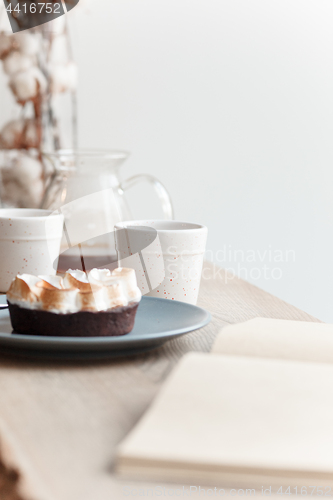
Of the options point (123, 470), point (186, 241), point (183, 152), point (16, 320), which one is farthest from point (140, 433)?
point (183, 152)

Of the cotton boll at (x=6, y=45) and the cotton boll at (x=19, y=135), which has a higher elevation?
the cotton boll at (x=6, y=45)

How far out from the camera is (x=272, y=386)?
338 millimetres

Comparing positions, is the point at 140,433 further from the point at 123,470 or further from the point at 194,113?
the point at 194,113

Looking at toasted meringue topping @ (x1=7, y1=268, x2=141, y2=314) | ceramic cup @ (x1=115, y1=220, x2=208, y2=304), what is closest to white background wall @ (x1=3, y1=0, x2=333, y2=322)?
ceramic cup @ (x1=115, y1=220, x2=208, y2=304)

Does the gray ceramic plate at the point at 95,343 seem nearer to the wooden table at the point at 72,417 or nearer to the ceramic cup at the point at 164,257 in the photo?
the wooden table at the point at 72,417

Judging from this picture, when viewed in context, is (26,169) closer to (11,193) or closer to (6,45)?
(11,193)

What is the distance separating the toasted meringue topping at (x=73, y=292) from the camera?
0.44 meters

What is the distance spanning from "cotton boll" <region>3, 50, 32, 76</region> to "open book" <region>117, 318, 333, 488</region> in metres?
0.64

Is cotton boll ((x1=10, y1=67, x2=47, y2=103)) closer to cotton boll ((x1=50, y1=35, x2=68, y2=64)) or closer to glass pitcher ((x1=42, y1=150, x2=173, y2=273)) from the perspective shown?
cotton boll ((x1=50, y1=35, x2=68, y2=64))

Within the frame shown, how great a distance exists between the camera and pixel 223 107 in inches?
61.7

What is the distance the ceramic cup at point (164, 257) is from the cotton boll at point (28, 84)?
35 cm

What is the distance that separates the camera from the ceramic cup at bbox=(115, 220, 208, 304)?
613 millimetres

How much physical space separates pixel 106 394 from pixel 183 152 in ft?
4.12

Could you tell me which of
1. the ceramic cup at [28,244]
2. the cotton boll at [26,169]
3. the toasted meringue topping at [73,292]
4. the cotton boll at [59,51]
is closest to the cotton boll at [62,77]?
the cotton boll at [59,51]
